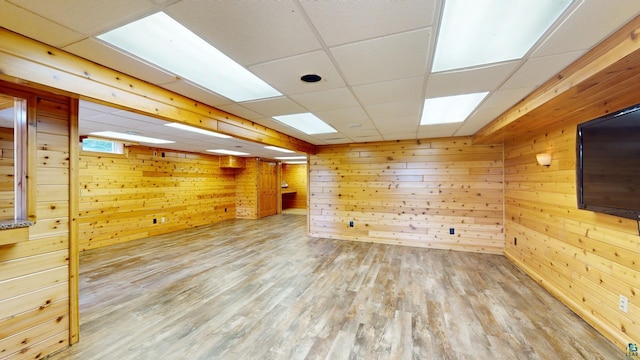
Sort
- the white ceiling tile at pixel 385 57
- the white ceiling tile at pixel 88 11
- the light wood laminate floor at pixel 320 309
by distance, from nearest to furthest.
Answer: the white ceiling tile at pixel 88 11 < the white ceiling tile at pixel 385 57 < the light wood laminate floor at pixel 320 309

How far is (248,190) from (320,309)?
6.32 m

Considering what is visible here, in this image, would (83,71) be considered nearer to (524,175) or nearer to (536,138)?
(536,138)

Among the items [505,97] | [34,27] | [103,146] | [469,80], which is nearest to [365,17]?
[469,80]

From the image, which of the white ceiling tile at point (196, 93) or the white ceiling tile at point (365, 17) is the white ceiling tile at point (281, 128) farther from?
the white ceiling tile at point (365, 17)

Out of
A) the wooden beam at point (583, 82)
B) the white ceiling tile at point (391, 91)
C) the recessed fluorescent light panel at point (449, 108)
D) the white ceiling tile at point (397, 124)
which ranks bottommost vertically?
the wooden beam at point (583, 82)

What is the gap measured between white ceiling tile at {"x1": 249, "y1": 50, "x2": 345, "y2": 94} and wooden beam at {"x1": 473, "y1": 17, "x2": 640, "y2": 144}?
62.8 inches

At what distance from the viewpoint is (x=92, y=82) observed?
1.69 meters

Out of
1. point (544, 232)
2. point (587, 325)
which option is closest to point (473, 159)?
point (544, 232)

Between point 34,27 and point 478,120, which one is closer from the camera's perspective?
point 34,27

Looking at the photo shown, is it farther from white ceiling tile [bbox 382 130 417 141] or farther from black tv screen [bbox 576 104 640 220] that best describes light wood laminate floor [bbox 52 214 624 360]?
white ceiling tile [bbox 382 130 417 141]

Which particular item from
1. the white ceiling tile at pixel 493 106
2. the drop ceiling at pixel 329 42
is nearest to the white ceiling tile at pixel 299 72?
the drop ceiling at pixel 329 42

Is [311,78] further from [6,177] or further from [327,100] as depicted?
[6,177]

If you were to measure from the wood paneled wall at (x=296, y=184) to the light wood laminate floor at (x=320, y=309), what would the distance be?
265 inches

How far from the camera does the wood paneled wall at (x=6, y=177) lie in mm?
2892
